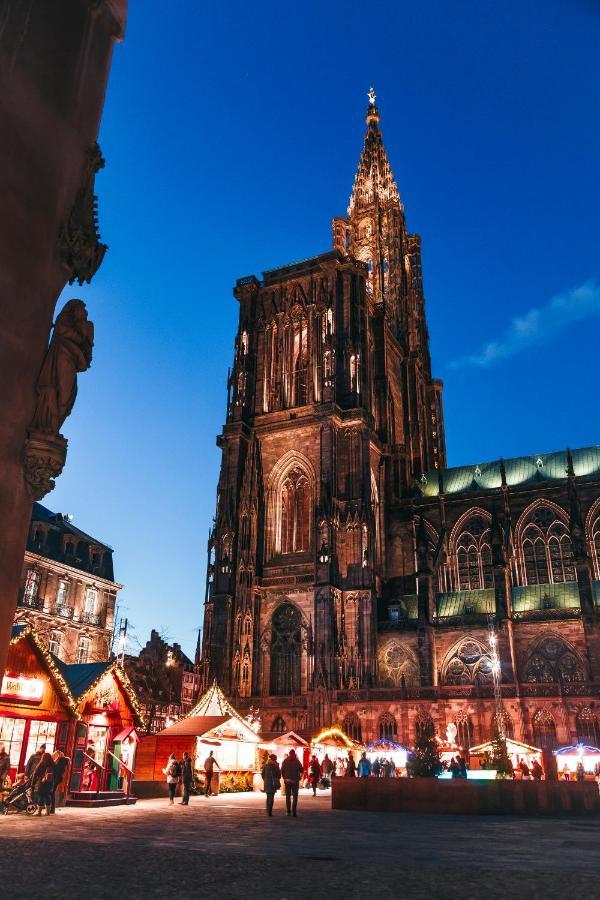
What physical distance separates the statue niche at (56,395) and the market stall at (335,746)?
31.7m

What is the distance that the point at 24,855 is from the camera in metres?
10.7

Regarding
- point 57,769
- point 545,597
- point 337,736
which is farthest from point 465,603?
point 57,769

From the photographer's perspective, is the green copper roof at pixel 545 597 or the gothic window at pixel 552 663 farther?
the green copper roof at pixel 545 597

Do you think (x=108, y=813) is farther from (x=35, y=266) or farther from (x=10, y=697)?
(x=35, y=266)

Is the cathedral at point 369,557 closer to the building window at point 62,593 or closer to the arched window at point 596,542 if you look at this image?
the arched window at point 596,542

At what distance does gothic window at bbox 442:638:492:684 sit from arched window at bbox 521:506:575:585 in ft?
20.6

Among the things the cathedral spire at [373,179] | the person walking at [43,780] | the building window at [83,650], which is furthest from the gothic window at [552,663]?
the cathedral spire at [373,179]

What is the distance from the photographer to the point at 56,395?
882 cm

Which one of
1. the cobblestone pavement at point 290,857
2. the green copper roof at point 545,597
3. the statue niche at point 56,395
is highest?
the green copper roof at point 545,597

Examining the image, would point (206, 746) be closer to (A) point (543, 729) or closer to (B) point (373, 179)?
(A) point (543, 729)

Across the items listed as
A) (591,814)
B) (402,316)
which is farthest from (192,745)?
(402,316)

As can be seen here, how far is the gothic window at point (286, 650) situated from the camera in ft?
150

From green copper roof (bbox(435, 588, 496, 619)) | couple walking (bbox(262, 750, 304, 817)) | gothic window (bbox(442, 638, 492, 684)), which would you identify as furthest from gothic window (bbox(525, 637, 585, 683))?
couple walking (bbox(262, 750, 304, 817))

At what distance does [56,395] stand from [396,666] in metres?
40.5
